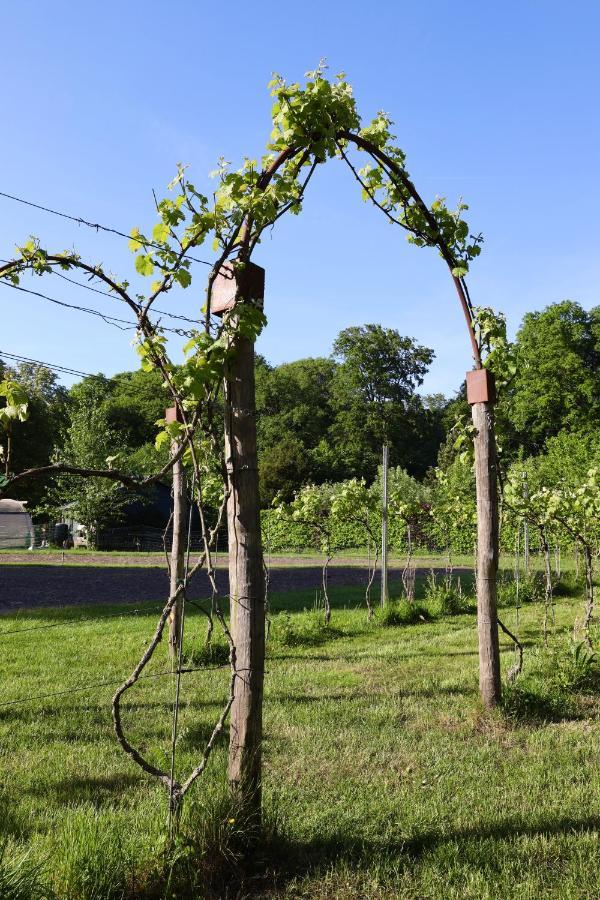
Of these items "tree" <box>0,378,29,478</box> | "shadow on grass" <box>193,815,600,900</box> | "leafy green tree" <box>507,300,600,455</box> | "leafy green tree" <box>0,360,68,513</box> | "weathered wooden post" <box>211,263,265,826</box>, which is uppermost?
"leafy green tree" <box>507,300,600,455</box>

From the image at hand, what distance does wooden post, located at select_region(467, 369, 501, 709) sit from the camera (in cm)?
507

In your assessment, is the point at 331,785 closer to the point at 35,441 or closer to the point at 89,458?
the point at 89,458

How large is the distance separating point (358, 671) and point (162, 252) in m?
4.92

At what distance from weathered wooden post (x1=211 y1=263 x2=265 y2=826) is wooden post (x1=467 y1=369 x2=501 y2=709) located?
8.42 feet

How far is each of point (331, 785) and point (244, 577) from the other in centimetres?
154

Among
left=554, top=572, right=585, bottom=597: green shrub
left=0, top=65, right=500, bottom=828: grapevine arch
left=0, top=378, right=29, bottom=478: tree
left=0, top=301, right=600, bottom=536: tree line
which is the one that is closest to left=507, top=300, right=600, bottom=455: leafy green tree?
left=0, top=301, right=600, bottom=536: tree line

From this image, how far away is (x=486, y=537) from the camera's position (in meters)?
5.19

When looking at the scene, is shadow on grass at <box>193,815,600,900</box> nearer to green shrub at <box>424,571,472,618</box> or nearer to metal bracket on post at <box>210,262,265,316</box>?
metal bracket on post at <box>210,262,265,316</box>

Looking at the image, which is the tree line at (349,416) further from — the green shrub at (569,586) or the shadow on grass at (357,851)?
the shadow on grass at (357,851)

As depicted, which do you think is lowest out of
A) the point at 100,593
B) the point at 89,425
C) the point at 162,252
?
the point at 100,593

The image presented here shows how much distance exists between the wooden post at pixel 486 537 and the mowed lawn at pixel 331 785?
300mm

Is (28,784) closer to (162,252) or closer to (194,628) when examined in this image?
(162,252)

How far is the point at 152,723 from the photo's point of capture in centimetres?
485

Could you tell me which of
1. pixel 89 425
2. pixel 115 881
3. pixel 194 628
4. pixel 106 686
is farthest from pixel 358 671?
pixel 89 425
